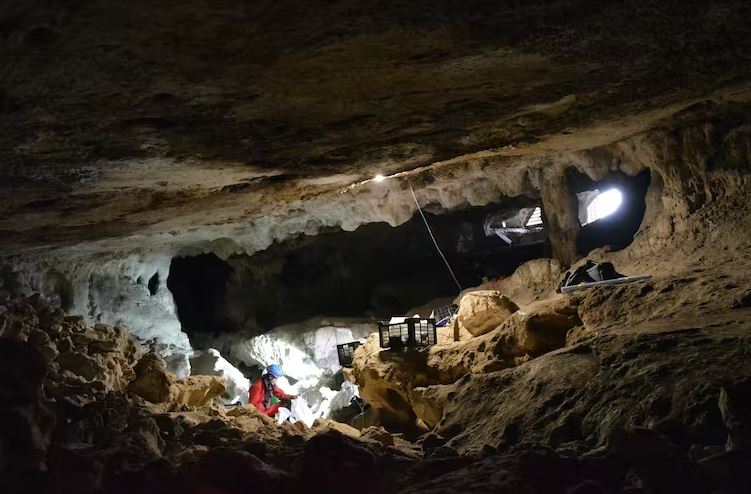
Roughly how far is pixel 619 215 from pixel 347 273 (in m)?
7.75

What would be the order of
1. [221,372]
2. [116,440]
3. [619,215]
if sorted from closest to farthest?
[116,440] → [221,372] → [619,215]

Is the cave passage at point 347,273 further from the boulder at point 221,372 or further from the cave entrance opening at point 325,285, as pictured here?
the boulder at point 221,372

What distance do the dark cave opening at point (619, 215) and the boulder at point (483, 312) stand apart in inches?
256

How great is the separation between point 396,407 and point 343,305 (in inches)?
307

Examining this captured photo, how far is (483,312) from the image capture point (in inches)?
349

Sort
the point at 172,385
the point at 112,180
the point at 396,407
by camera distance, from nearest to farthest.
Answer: the point at 112,180, the point at 172,385, the point at 396,407

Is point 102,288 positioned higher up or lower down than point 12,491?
lower down

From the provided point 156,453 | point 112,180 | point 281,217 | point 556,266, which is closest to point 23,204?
point 112,180

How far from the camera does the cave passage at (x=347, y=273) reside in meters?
16.5

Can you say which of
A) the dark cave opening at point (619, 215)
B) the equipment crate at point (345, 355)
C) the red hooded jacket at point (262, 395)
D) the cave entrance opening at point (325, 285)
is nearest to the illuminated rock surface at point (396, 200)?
the red hooded jacket at point (262, 395)

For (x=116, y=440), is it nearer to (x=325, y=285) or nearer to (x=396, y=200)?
(x=396, y=200)

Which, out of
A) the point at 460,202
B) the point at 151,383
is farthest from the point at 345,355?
the point at 151,383

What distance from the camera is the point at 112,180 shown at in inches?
211

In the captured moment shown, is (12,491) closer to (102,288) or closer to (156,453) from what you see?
(156,453)
